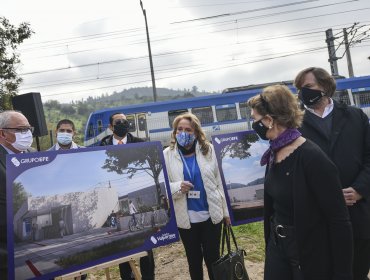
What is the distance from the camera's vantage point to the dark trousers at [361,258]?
87.2 inches

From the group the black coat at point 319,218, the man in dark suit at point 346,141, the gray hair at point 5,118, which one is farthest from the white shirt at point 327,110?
the gray hair at point 5,118

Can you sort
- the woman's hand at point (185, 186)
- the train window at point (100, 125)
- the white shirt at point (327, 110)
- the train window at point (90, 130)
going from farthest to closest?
1. the train window at point (90, 130)
2. the train window at point (100, 125)
3. the woman's hand at point (185, 186)
4. the white shirt at point (327, 110)

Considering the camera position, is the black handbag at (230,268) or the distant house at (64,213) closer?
the distant house at (64,213)

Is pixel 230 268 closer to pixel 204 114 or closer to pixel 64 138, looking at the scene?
pixel 64 138

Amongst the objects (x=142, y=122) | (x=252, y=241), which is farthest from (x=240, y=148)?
(x=142, y=122)

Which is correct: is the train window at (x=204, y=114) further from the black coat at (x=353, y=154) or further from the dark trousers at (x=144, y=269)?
the black coat at (x=353, y=154)

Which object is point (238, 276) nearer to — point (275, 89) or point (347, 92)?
point (275, 89)

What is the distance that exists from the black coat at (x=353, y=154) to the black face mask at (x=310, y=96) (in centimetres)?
18

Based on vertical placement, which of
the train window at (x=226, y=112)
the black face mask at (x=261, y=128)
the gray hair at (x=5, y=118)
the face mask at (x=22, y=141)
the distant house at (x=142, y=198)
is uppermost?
the train window at (x=226, y=112)

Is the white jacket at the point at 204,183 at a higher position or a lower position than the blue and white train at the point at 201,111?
lower

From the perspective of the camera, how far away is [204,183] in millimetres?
3186

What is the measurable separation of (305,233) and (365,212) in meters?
0.77

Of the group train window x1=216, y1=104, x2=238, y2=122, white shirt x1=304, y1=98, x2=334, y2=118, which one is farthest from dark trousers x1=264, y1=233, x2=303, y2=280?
train window x1=216, y1=104, x2=238, y2=122

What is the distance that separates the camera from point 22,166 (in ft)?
7.52
